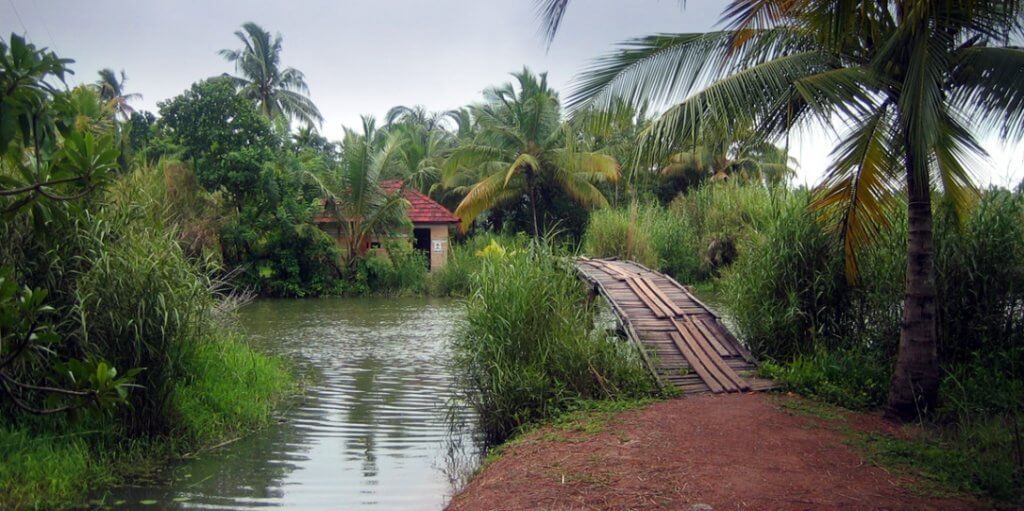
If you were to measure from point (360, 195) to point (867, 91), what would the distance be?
21071 millimetres

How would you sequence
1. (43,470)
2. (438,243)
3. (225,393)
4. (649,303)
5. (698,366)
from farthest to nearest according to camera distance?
1. (438,243)
2. (649,303)
3. (225,393)
4. (698,366)
5. (43,470)

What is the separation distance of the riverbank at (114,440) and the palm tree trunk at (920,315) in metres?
6.90

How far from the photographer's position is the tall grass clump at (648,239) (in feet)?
71.8

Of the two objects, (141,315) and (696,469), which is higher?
(141,315)

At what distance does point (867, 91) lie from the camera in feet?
25.1

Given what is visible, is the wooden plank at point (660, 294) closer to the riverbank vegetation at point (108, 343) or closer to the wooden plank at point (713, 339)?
the wooden plank at point (713, 339)

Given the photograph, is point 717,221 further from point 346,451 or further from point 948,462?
point 948,462

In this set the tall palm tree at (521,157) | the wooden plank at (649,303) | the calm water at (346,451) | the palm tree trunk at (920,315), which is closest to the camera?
the calm water at (346,451)

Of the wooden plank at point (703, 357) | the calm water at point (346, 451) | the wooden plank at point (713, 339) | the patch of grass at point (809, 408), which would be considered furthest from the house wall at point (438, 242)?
the patch of grass at point (809, 408)

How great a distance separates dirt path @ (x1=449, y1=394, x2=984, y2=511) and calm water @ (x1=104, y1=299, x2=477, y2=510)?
3.47 feet

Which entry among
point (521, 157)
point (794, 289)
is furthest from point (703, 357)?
point (521, 157)

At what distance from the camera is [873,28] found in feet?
23.5

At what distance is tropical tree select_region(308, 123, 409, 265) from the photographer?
1046 inches

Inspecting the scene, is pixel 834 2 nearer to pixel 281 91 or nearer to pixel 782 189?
pixel 782 189
